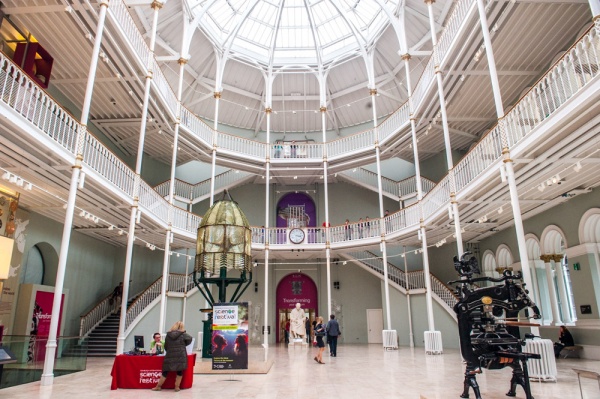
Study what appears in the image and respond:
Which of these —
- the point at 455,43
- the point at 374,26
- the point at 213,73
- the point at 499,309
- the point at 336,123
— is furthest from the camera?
the point at 336,123

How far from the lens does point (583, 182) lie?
12.4 meters

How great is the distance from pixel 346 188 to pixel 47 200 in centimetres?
1723

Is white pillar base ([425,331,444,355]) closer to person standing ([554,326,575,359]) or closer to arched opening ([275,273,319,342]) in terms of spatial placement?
person standing ([554,326,575,359])

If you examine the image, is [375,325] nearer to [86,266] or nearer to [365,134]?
[365,134]

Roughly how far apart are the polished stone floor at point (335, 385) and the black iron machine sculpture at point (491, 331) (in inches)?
26.6

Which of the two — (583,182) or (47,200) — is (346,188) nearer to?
A: (583,182)

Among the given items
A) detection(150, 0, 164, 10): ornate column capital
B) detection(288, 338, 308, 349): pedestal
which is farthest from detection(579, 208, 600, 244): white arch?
detection(150, 0, 164, 10): ornate column capital

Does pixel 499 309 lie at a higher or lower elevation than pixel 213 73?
lower

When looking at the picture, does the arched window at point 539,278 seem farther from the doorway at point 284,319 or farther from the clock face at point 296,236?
the doorway at point 284,319

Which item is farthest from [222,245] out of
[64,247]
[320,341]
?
[320,341]

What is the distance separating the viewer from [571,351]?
44.1 feet

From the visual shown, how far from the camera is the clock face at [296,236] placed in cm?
2141

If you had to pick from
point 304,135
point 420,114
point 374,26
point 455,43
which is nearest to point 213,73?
point 304,135

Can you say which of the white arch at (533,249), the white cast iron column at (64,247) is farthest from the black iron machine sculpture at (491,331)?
the white arch at (533,249)
